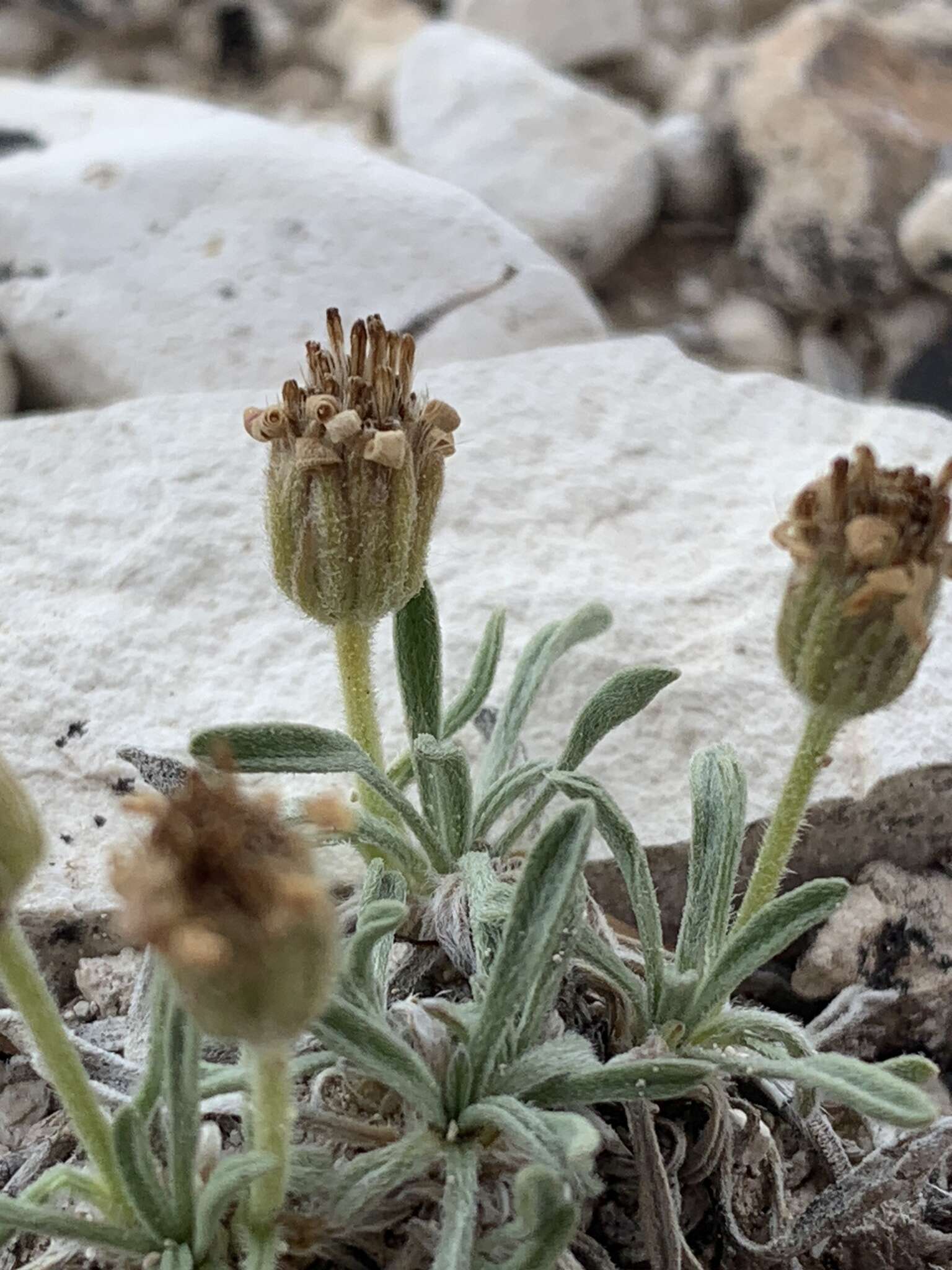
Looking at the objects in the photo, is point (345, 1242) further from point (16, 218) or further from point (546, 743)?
point (16, 218)

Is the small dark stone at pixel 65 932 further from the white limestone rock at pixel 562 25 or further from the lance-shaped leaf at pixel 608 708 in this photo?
the white limestone rock at pixel 562 25

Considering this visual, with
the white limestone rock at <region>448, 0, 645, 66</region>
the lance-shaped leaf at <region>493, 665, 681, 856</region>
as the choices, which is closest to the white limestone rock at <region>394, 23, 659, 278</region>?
the white limestone rock at <region>448, 0, 645, 66</region>

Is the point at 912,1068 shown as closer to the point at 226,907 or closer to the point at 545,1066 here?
the point at 545,1066

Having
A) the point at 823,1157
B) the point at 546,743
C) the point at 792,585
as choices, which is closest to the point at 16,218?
the point at 546,743

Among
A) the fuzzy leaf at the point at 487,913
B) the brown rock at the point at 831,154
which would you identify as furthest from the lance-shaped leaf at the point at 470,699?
the brown rock at the point at 831,154

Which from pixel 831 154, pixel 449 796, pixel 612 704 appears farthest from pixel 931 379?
pixel 449 796
